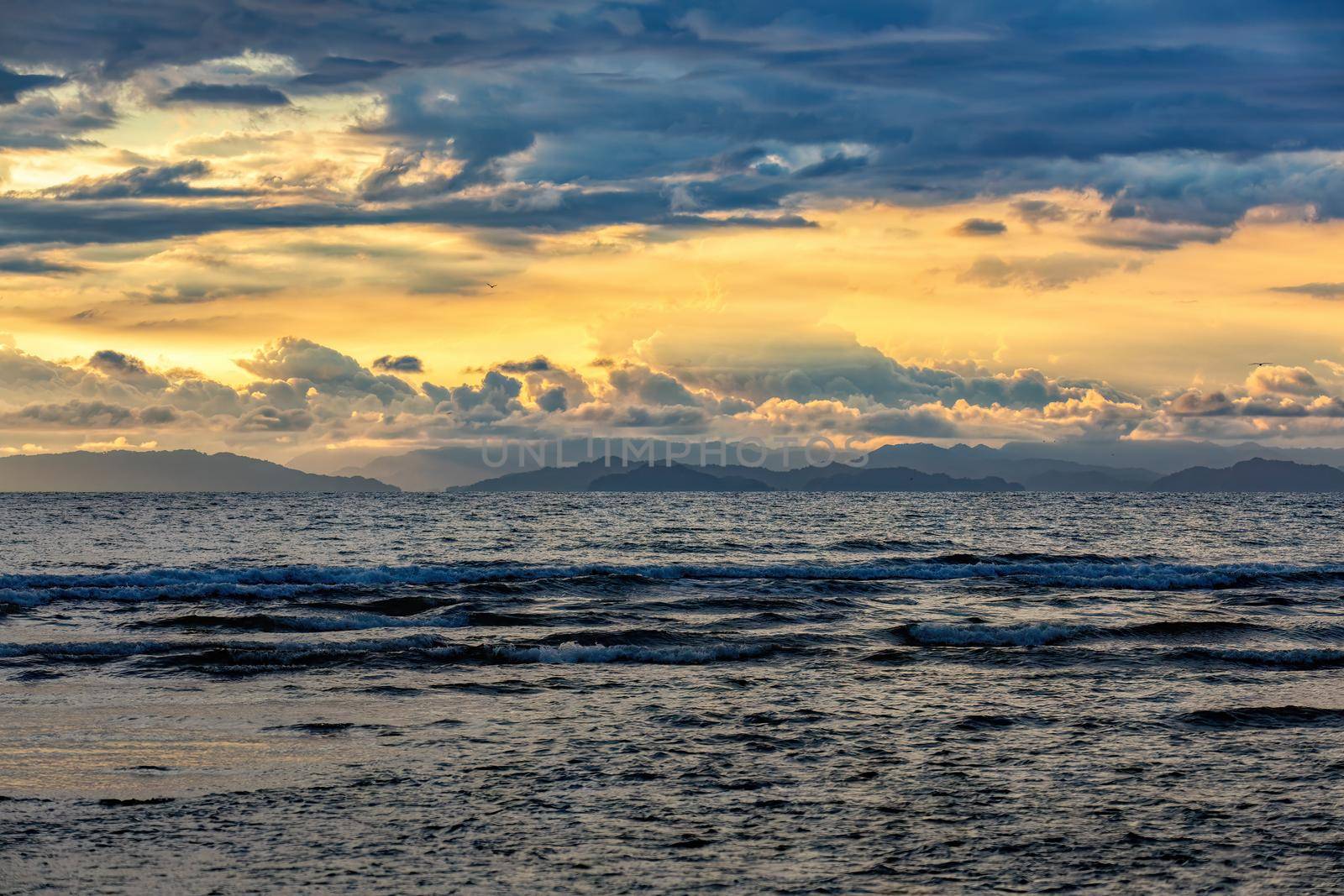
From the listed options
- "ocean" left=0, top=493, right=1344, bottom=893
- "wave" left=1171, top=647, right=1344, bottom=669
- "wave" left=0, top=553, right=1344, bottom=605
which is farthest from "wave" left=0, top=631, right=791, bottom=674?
"wave" left=0, top=553, right=1344, bottom=605

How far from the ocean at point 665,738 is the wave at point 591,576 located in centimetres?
84

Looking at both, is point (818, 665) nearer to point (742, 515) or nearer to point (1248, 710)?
point (1248, 710)

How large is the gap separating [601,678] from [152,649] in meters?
13.2

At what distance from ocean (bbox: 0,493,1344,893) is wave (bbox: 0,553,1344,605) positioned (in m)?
0.84

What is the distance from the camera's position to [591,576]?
53.0 metres

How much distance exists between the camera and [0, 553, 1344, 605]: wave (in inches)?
1875

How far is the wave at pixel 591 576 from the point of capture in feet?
156

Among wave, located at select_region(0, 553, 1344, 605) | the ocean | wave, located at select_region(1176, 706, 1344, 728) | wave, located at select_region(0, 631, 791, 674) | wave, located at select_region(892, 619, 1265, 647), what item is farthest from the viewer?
wave, located at select_region(0, 553, 1344, 605)

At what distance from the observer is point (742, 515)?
136 m

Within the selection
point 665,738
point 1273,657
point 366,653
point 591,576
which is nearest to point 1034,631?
point 1273,657

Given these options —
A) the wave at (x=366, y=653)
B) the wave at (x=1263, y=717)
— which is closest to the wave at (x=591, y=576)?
the wave at (x=366, y=653)

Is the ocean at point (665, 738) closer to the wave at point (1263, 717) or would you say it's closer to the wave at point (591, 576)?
the wave at point (1263, 717)

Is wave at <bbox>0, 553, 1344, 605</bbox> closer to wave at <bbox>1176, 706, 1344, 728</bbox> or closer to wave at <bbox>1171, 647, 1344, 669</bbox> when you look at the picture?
wave at <bbox>1171, 647, 1344, 669</bbox>

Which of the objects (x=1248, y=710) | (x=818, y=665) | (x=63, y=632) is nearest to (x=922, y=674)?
(x=818, y=665)
